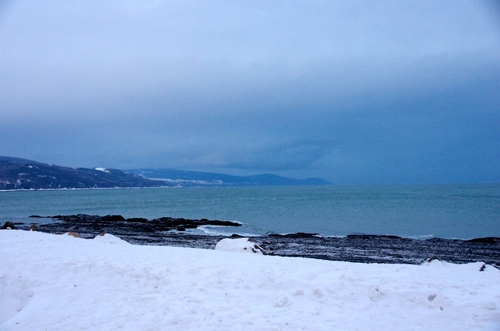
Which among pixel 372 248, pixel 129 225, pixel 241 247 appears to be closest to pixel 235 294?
pixel 241 247

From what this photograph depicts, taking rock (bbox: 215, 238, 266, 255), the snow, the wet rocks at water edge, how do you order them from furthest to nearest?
1. the wet rocks at water edge
2. rock (bbox: 215, 238, 266, 255)
3. the snow

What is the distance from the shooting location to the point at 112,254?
1543 centimetres

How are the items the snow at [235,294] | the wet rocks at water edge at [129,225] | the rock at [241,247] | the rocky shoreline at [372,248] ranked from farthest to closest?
1. the wet rocks at water edge at [129,225]
2. the rocky shoreline at [372,248]
3. the rock at [241,247]
4. the snow at [235,294]

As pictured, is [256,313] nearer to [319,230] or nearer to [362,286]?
[362,286]

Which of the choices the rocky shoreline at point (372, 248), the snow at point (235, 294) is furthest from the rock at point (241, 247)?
the rocky shoreline at point (372, 248)

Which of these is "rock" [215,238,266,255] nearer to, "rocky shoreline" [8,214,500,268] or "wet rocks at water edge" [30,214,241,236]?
"rocky shoreline" [8,214,500,268]

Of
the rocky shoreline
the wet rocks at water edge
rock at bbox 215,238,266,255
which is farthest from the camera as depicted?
the wet rocks at water edge

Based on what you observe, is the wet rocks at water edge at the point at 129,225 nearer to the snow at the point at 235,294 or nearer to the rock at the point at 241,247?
the rock at the point at 241,247

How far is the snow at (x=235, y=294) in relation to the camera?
9.67 metres

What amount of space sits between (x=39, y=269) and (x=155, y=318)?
651cm

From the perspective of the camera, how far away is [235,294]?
1134cm

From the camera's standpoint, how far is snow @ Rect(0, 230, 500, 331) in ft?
31.7

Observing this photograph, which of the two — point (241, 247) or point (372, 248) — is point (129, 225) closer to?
point (372, 248)

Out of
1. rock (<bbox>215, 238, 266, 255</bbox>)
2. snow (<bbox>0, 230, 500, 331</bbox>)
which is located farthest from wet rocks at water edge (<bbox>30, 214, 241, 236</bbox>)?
snow (<bbox>0, 230, 500, 331</bbox>)
